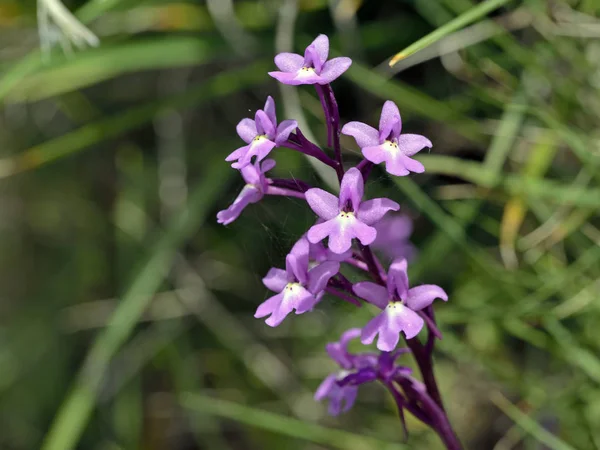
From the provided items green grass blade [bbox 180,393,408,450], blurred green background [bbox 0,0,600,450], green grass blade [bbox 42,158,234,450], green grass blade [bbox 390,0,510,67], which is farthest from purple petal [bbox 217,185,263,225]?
green grass blade [bbox 42,158,234,450]

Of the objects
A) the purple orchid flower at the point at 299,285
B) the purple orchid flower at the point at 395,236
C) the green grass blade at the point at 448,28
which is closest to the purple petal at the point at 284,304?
the purple orchid flower at the point at 299,285

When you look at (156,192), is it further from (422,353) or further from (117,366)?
(422,353)

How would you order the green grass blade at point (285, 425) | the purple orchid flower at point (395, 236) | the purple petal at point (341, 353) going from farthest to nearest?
the purple orchid flower at point (395, 236) → the green grass blade at point (285, 425) → the purple petal at point (341, 353)

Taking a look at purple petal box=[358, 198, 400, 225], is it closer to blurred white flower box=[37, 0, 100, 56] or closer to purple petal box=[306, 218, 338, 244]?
purple petal box=[306, 218, 338, 244]

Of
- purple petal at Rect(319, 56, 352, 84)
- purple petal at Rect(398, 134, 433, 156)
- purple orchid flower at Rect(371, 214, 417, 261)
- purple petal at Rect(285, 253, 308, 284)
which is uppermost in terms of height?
purple petal at Rect(319, 56, 352, 84)

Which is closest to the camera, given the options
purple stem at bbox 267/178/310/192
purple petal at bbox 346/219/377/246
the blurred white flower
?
purple petal at bbox 346/219/377/246

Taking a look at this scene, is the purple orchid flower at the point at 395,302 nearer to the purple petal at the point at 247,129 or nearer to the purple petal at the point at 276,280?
the purple petal at the point at 276,280

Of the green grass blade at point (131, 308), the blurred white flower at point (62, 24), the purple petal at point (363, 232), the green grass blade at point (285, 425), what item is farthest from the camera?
the green grass blade at point (131, 308)
